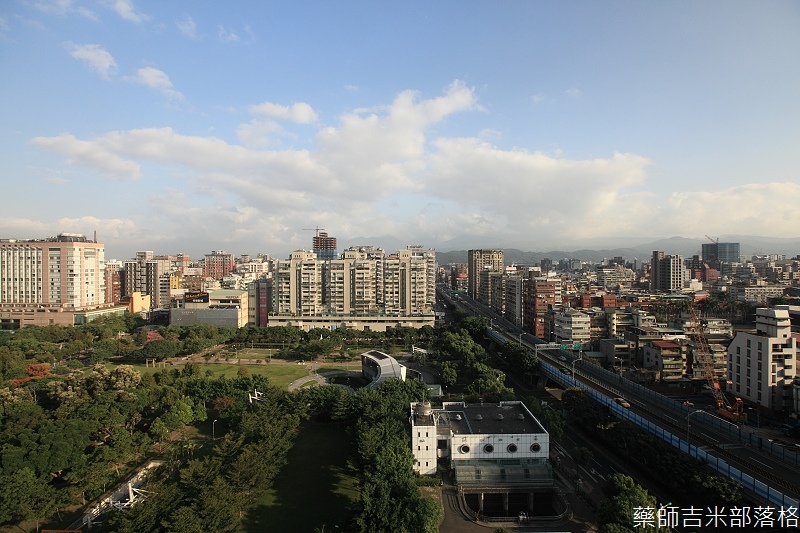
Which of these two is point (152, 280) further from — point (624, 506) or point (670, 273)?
point (670, 273)

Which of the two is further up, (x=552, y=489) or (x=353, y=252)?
(x=353, y=252)

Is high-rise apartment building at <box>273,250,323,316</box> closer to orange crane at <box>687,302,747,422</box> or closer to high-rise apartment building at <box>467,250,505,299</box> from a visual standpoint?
orange crane at <box>687,302,747,422</box>

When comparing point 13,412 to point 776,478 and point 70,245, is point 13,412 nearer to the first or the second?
point 776,478

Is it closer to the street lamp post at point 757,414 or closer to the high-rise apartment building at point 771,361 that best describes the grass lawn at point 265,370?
the street lamp post at point 757,414

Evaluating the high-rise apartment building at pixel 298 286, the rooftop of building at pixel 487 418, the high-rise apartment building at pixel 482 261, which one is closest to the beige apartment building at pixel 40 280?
the high-rise apartment building at pixel 298 286

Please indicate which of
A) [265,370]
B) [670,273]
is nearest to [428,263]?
[265,370]

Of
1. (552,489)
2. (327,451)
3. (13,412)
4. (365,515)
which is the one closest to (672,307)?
(552,489)
